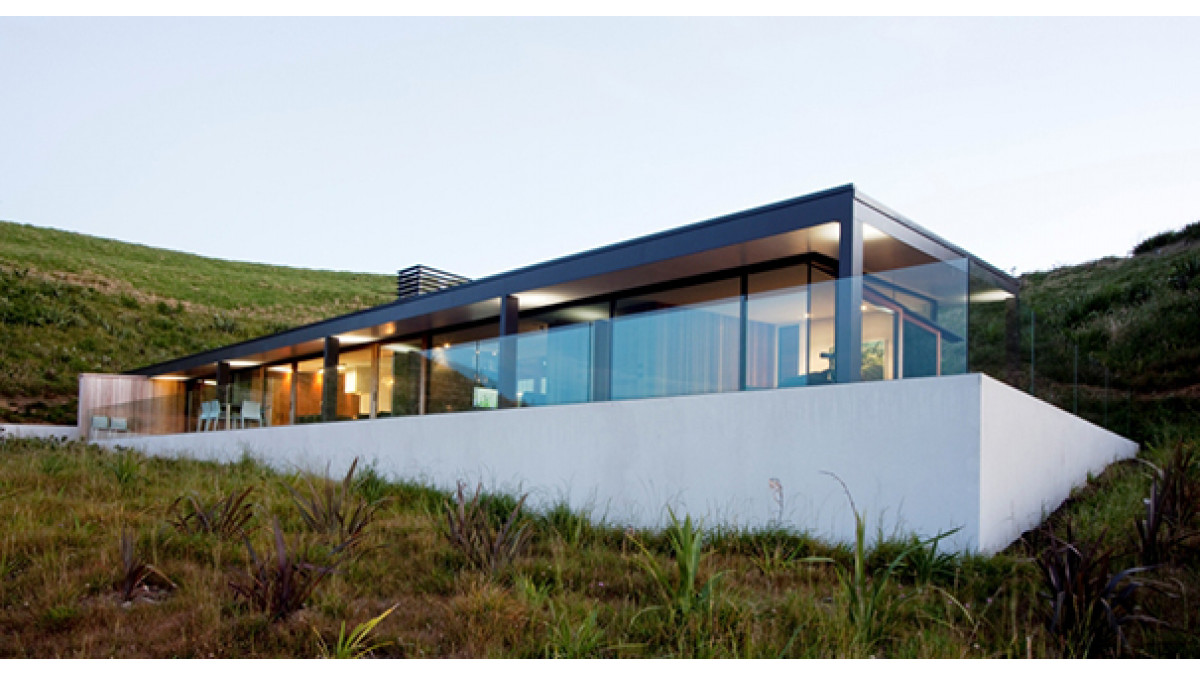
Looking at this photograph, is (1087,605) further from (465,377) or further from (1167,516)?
(465,377)

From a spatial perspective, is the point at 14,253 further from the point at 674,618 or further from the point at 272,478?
the point at 674,618

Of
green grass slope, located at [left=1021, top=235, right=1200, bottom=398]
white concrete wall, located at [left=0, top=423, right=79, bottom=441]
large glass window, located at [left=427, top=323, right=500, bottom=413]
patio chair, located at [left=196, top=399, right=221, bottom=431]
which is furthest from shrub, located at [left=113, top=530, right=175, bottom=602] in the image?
white concrete wall, located at [left=0, top=423, right=79, bottom=441]

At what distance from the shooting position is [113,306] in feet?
110

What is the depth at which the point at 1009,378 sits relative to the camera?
6.97 m

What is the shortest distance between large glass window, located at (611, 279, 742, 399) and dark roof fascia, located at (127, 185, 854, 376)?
1335mm

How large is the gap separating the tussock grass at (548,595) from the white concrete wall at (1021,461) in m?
0.27

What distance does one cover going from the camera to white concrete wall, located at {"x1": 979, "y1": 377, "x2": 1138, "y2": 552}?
5.97 m

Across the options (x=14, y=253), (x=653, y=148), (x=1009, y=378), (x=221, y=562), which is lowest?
(x=221, y=562)

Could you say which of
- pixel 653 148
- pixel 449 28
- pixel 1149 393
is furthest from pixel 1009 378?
pixel 653 148

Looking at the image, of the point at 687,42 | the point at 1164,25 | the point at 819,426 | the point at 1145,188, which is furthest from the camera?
the point at 1145,188

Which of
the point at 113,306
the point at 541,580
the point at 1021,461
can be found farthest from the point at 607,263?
the point at 113,306

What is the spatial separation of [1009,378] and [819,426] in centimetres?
180

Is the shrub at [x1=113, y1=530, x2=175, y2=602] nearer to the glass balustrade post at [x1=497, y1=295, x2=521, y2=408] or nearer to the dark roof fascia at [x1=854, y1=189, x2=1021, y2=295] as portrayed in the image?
the glass balustrade post at [x1=497, y1=295, x2=521, y2=408]

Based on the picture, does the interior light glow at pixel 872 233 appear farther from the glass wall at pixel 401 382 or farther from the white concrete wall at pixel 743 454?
the glass wall at pixel 401 382
